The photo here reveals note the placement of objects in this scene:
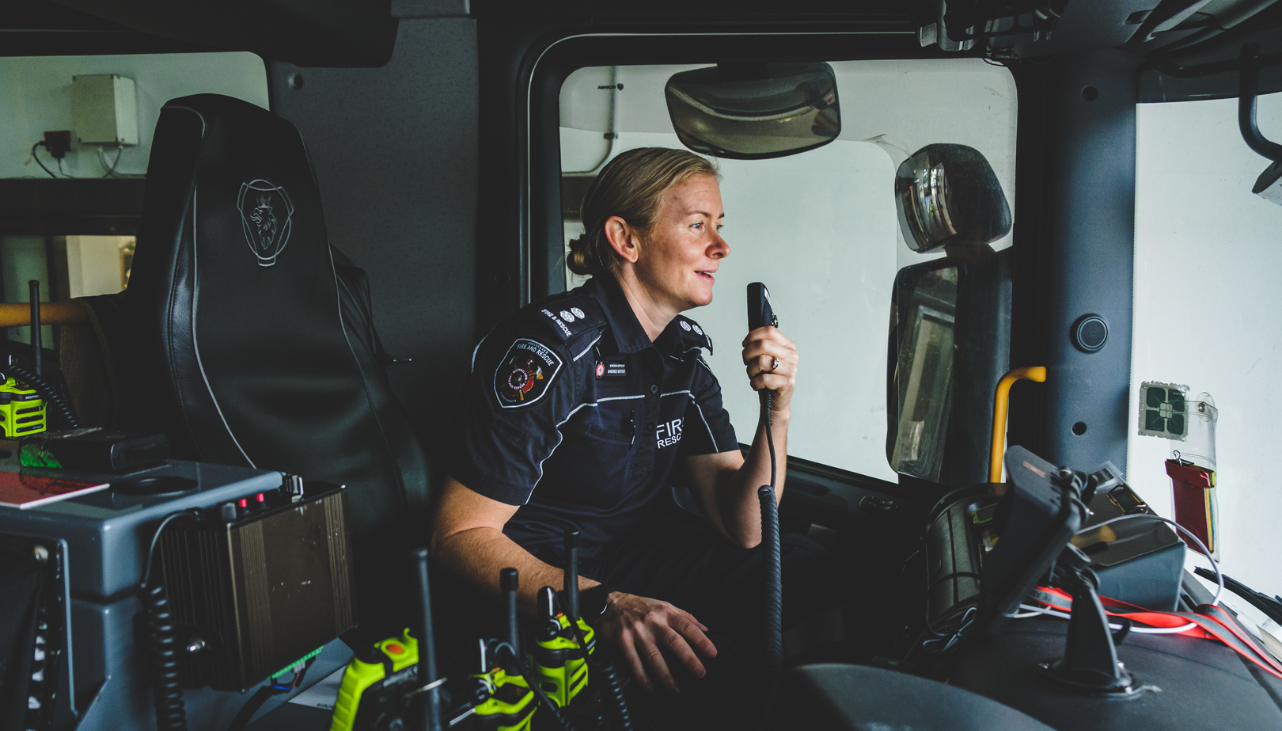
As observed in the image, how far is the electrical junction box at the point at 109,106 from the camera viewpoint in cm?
212

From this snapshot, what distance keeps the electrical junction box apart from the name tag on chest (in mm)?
1627

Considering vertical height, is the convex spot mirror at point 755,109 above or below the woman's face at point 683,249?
above

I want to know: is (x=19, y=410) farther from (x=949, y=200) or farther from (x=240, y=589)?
(x=949, y=200)

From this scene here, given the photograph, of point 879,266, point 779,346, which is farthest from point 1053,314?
point 779,346

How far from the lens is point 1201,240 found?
1396 mm

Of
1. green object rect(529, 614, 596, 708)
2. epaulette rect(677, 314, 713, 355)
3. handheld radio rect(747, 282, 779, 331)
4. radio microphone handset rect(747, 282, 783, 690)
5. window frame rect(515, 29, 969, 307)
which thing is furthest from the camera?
window frame rect(515, 29, 969, 307)

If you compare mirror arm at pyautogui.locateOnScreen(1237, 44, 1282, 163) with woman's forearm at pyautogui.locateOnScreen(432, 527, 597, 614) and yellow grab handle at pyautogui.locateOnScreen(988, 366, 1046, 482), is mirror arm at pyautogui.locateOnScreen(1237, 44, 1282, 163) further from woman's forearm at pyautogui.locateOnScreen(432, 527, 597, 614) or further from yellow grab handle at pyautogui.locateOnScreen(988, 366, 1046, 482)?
woman's forearm at pyautogui.locateOnScreen(432, 527, 597, 614)

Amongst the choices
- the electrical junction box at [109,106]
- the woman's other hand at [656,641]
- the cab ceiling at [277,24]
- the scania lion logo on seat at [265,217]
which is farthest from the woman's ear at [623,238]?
the electrical junction box at [109,106]

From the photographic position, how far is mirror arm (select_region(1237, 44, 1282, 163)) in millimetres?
1190

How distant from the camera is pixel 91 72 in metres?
2.13

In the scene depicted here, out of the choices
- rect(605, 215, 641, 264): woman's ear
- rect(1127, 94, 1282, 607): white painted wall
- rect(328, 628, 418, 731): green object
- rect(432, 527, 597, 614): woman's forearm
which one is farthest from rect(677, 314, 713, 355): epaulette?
rect(328, 628, 418, 731): green object

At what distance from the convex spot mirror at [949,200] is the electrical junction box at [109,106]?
2084 millimetres

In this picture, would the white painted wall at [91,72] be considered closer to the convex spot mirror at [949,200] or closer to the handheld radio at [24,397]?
the handheld radio at [24,397]

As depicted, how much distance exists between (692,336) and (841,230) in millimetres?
442
